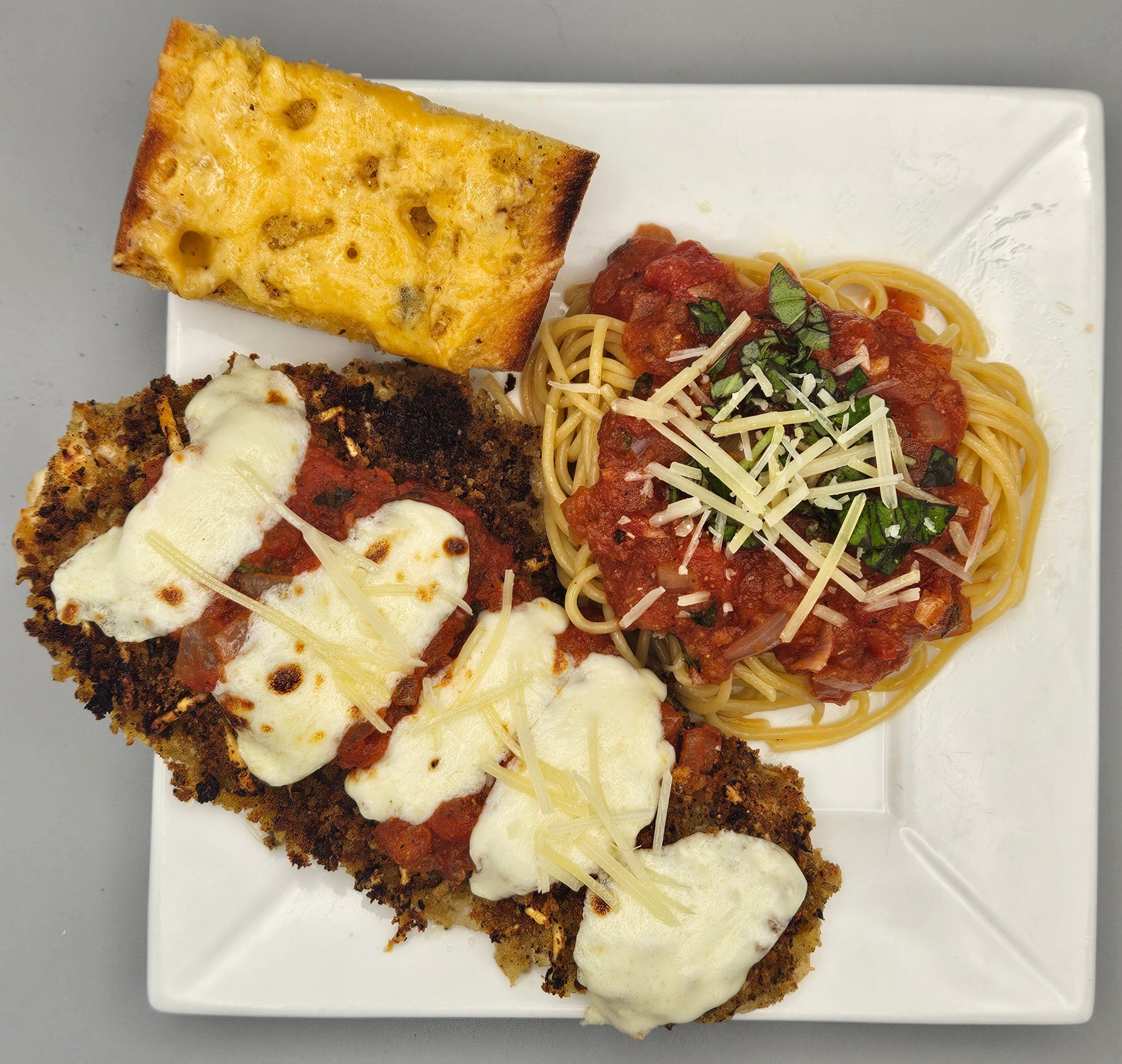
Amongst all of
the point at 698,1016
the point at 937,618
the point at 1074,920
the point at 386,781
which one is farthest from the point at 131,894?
the point at 1074,920

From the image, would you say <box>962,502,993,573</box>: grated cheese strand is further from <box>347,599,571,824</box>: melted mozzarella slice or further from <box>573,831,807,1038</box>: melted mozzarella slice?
<box>347,599,571,824</box>: melted mozzarella slice

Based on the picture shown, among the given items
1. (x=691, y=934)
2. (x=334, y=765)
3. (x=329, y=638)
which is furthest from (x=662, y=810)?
(x=329, y=638)

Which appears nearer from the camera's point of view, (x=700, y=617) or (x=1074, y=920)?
(x=700, y=617)

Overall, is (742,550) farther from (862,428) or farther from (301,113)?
(301,113)

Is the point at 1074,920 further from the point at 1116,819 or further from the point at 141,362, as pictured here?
the point at 141,362

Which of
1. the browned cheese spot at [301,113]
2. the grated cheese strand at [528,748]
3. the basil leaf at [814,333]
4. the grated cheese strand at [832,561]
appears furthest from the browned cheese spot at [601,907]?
the browned cheese spot at [301,113]

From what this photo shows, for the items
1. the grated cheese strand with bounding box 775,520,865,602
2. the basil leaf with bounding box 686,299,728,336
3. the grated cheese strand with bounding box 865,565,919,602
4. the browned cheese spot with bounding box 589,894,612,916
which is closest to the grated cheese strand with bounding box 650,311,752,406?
the basil leaf with bounding box 686,299,728,336
